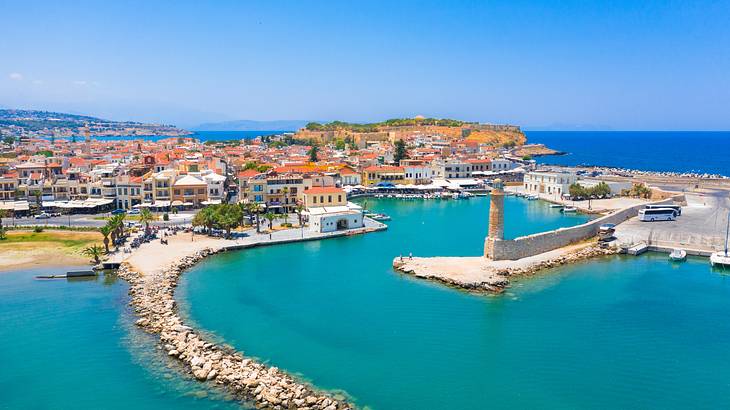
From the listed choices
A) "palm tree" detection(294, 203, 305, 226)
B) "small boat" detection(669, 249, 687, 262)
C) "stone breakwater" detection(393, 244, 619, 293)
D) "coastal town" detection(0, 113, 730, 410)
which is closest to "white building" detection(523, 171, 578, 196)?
"coastal town" detection(0, 113, 730, 410)

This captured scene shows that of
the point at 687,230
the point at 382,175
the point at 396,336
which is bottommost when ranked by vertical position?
the point at 396,336

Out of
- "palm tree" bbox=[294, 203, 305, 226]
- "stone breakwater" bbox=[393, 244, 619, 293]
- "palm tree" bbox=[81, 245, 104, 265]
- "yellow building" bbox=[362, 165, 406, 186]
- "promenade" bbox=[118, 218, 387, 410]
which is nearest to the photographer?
"promenade" bbox=[118, 218, 387, 410]

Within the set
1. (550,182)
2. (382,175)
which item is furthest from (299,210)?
(550,182)

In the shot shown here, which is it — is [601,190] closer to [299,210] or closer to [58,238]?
[299,210]

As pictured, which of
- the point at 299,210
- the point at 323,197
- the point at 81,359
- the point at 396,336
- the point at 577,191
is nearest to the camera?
the point at 81,359

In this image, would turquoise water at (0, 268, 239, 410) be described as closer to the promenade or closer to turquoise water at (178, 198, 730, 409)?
the promenade

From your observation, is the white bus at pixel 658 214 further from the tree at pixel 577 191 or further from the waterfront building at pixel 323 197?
the waterfront building at pixel 323 197

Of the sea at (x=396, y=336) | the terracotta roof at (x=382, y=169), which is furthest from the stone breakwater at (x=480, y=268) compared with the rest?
the terracotta roof at (x=382, y=169)
